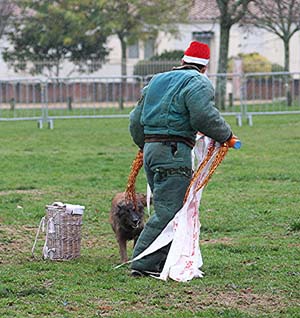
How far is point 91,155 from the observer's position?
1667 cm

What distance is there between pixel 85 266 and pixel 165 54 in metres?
34.1

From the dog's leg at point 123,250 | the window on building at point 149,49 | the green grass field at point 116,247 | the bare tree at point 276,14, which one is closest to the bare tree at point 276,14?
the bare tree at point 276,14

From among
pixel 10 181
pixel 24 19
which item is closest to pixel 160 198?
pixel 10 181

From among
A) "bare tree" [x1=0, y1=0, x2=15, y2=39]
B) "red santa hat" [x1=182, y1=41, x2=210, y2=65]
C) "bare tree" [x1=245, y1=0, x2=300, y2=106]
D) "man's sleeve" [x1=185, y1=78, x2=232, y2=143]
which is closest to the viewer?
"man's sleeve" [x1=185, y1=78, x2=232, y2=143]

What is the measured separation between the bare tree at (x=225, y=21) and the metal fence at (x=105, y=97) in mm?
62

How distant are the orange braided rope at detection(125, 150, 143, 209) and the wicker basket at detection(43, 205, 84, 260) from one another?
Answer: 0.50 metres

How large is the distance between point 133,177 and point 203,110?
49.1 inches

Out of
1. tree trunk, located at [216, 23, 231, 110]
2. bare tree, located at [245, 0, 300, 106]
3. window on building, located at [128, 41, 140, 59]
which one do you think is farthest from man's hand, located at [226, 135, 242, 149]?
window on building, located at [128, 41, 140, 59]

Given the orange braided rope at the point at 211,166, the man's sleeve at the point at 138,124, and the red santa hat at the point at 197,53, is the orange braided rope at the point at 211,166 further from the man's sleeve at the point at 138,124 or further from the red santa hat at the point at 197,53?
the red santa hat at the point at 197,53

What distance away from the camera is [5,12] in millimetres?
37781

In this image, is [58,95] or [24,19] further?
[24,19]

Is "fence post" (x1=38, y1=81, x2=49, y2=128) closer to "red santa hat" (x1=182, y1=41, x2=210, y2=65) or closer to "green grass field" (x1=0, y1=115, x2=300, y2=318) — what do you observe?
"green grass field" (x1=0, y1=115, x2=300, y2=318)

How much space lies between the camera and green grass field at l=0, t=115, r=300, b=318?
248 inches

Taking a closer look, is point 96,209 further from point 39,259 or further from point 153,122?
point 153,122
